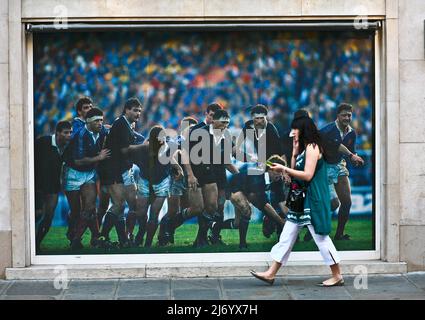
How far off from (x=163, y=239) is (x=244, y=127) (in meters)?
1.62

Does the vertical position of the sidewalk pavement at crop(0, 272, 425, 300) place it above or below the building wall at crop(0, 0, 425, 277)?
below

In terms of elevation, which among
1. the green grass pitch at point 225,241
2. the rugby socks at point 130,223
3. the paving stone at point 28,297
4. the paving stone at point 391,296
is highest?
the rugby socks at point 130,223

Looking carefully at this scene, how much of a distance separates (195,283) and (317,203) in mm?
1659

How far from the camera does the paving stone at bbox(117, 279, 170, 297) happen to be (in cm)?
938

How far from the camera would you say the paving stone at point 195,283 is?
967cm

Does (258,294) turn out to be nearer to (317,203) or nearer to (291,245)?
(291,245)

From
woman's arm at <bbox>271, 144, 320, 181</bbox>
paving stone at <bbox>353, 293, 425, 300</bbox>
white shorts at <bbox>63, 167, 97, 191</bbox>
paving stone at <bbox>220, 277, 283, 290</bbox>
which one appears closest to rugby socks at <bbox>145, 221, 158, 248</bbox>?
white shorts at <bbox>63, 167, 97, 191</bbox>

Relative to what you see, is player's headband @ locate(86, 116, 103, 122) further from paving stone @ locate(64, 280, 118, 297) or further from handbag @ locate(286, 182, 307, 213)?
handbag @ locate(286, 182, 307, 213)

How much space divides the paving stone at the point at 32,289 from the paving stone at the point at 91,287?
18cm

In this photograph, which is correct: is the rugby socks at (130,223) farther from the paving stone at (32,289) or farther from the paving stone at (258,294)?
the paving stone at (258,294)

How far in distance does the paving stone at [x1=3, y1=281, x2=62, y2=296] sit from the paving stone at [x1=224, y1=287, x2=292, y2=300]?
186cm

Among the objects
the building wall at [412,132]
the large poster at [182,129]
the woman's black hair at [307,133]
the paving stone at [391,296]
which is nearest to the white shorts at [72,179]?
the large poster at [182,129]

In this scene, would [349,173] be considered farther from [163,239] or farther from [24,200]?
[24,200]
